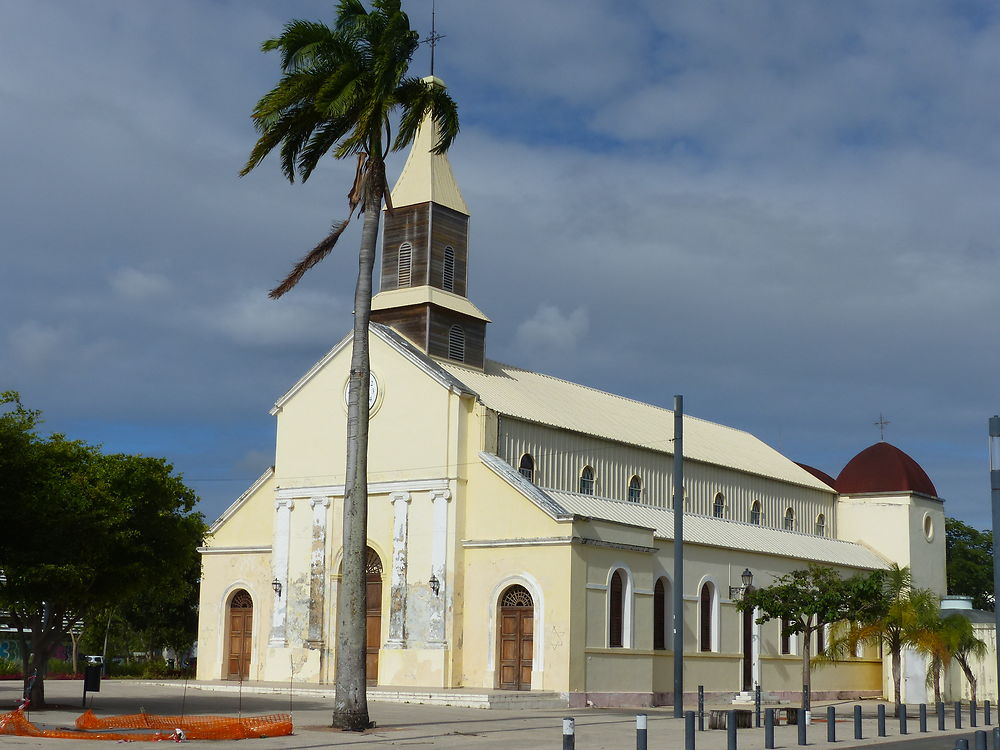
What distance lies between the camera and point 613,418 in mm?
50875

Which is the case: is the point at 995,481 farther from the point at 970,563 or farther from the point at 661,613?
the point at 970,563

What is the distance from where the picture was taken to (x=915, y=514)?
194ft

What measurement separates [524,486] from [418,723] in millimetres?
12938

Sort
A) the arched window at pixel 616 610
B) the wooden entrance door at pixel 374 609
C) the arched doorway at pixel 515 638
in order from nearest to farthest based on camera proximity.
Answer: the arched doorway at pixel 515 638 → the arched window at pixel 616 610 → the wooden entrance door at pixel 374 609

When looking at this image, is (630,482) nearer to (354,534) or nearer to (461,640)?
(461,640)

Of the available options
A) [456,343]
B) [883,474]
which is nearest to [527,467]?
[456,343]

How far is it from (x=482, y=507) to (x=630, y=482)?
8987mm

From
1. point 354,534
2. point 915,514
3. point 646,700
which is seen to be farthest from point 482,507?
point 915,514

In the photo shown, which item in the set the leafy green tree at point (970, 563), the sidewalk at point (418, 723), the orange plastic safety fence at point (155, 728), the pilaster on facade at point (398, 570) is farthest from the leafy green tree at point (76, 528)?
the leafy green tree at point (970, 563)

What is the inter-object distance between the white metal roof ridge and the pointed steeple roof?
34.0ft

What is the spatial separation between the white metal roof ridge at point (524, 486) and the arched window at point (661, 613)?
18.6 feet

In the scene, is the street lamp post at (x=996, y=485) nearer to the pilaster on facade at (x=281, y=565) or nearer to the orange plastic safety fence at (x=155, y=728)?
the orange plastic safety fence at (x=155, y=728)

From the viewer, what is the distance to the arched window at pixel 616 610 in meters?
39.7

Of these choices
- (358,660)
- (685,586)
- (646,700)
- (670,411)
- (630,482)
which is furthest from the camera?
(670,411)
